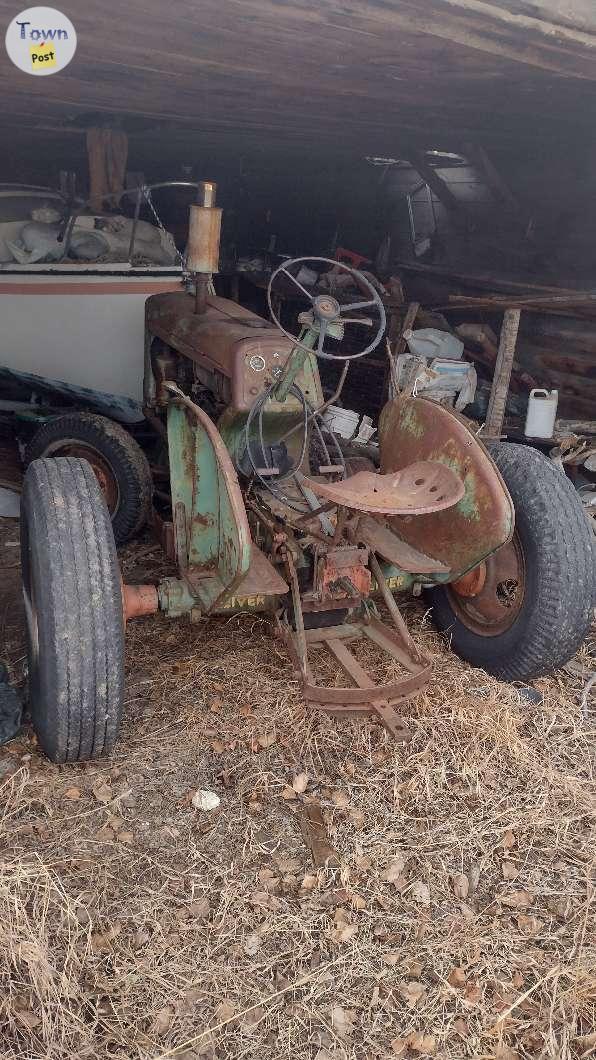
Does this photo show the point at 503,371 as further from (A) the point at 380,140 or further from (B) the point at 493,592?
(B) the point at 493,592

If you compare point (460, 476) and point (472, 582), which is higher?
point (460, 476)

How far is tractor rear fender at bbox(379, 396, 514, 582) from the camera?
8.94 feet

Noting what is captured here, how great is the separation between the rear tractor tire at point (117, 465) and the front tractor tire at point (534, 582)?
1871mm

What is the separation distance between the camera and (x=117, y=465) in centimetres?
415

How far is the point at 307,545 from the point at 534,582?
89 centimetres

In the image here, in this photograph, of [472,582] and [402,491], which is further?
[472,582]

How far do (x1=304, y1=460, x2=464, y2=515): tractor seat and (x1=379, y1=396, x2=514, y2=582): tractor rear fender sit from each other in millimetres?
91

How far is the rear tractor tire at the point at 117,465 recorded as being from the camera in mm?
4141

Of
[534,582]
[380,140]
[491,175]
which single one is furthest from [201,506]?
[491,175]

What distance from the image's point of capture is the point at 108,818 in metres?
2.45

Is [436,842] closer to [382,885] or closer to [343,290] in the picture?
[382,885]

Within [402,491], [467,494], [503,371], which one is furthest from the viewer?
[503,371]

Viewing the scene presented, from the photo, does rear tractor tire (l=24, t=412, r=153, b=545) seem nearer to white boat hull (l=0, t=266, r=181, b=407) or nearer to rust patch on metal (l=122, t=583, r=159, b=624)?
white boat hull (l=0, t=266, r=181, b=407)

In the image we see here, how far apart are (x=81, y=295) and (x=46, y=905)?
4195 millimetres
